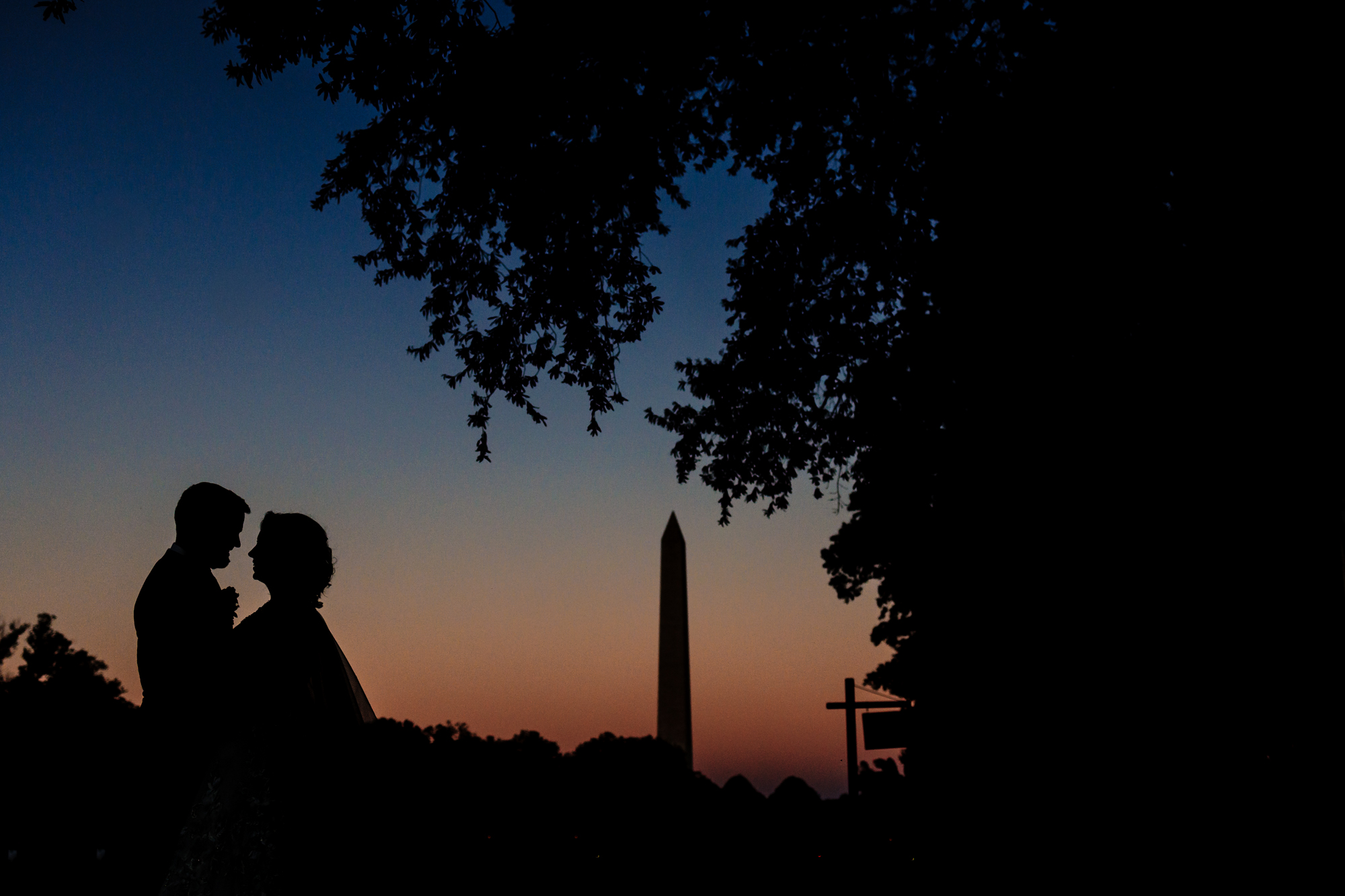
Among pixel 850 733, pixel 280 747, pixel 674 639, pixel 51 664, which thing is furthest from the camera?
pixel 51 664

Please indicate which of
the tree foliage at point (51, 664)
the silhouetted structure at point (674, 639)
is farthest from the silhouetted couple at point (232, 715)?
the tree foliage at point (51, 664)

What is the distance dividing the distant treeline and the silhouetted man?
3.9 inches

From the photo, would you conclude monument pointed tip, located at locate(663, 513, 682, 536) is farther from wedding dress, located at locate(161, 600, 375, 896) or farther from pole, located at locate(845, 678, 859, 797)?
wedding dress, located at locate(161, 600, 375, 896)

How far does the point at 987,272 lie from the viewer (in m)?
5.75

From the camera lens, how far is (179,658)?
3035 millimetres

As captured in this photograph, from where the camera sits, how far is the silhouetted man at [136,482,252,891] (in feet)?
9.91

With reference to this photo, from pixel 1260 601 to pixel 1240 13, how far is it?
4072mm

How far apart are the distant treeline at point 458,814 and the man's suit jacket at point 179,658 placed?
13 cm

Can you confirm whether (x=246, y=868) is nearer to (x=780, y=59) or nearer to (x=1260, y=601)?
(x=1260, y=601)

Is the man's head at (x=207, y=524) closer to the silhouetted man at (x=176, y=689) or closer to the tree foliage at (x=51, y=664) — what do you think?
the silhouetted man at (x=176, y=689)

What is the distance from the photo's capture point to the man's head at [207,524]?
3199 mm

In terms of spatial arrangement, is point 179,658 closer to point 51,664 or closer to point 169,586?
point 169,586

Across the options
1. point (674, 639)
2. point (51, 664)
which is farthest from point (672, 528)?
point (51, 664)

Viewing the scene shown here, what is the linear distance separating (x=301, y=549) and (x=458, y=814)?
16493mm
